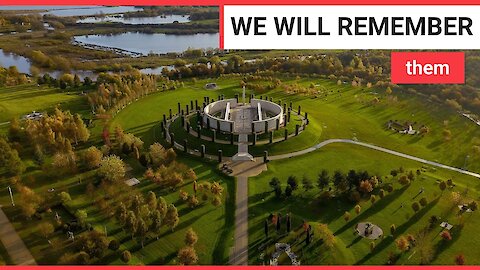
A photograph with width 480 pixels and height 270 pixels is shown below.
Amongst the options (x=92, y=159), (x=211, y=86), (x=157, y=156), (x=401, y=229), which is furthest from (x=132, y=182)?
(x=211, y=86)

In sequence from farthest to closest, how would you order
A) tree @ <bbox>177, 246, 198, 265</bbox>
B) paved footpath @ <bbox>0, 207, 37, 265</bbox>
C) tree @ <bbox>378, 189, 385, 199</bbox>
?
tree @ <bbox>378, 189, 385, 199</bbox>, paved footpath @ <bbox>0, 207, 37, 265</bbox>, tree @ <bbox>177, 246, 198, 265</bbox>

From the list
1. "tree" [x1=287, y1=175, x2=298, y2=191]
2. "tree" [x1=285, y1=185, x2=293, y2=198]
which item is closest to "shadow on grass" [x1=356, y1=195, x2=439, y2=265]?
"tree" [x1=285, y1=185, x2=293, y2=198]

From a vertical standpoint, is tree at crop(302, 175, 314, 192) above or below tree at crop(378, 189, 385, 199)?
above

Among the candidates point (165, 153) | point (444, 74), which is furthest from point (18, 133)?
point (444, 74)

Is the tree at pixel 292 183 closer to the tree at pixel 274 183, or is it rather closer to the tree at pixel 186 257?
the tree at pixel 274 183

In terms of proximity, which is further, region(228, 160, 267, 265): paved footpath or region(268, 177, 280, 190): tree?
region(268, 177, 280, 190): tree

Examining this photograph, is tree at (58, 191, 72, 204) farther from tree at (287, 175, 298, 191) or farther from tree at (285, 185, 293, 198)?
tree at (287, 175, 298, 191)

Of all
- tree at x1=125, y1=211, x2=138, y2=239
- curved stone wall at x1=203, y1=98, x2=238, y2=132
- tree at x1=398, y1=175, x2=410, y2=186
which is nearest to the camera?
tree at x1=125, y1=211, x2=138, y2=239
